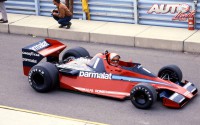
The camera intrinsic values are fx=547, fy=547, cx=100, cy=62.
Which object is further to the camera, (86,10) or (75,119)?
(86,10)

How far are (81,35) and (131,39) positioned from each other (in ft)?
5.69

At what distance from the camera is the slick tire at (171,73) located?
12156 millimetres

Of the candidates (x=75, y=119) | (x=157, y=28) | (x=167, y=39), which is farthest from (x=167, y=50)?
(x=75, y=119)

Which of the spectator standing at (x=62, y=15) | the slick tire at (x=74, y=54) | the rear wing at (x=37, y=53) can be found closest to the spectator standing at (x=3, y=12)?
the spectator standing at (x=62, y=15)

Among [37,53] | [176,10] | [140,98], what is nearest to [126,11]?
[176,10]

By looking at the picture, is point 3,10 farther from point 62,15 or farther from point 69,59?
point 69,59

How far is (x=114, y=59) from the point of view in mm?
11938

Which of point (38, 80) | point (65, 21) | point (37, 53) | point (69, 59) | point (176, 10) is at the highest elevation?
point (176, 10)

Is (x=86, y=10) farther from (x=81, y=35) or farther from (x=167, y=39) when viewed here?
(x=167, y=39)

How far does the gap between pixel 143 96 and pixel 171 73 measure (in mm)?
1342

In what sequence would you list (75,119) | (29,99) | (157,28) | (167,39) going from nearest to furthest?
(75,119) → (29,99) → (167,39) → (157,28)

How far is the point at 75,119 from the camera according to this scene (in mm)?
10953

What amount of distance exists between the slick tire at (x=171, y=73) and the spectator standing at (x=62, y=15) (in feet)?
18.2

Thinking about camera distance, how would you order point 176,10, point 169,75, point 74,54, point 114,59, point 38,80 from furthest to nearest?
point 176,10 → point 74,54 → point 38,80 → point 169,75 → point 114,59
